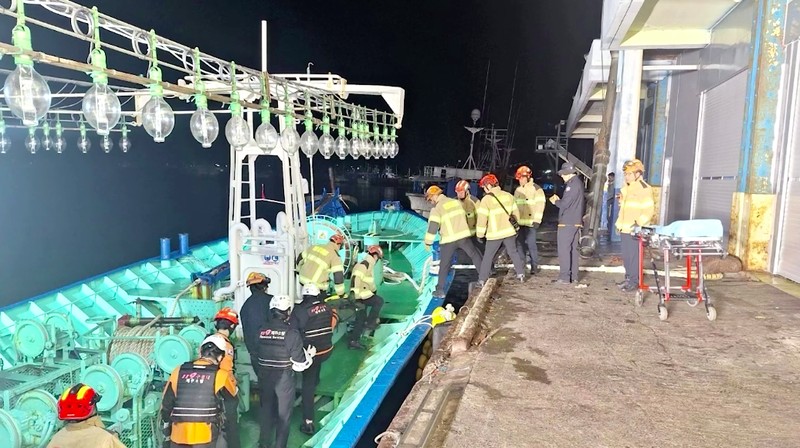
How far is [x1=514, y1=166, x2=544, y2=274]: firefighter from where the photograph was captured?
7340mm

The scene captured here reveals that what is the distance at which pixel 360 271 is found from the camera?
793 centimetres

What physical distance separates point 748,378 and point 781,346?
3.19 feet

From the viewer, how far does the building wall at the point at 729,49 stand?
7684 millimetres

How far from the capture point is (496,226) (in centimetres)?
671

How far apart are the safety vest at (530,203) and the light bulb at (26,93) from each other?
5980 millimetres

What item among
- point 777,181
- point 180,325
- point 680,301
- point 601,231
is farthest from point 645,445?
point 601,231

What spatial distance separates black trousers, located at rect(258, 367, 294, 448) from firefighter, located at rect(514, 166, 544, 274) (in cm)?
369

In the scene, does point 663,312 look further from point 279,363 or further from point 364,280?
point 364,280

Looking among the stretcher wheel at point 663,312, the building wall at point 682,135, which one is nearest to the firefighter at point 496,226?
the stretcher wheel at point 663,312

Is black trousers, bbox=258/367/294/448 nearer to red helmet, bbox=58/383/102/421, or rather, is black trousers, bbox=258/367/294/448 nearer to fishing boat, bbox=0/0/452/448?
fishing boat, bbox=0/0/452/448

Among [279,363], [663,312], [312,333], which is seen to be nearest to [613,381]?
[663,312]

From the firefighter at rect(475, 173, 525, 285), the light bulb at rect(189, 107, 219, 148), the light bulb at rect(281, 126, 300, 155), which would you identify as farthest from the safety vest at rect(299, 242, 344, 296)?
the light bulb at rect(189, 107, 219, 148)

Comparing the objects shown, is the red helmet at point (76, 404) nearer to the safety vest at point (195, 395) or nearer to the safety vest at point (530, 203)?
the safety vest at point (195, 395)

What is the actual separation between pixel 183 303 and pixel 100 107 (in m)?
5.07
